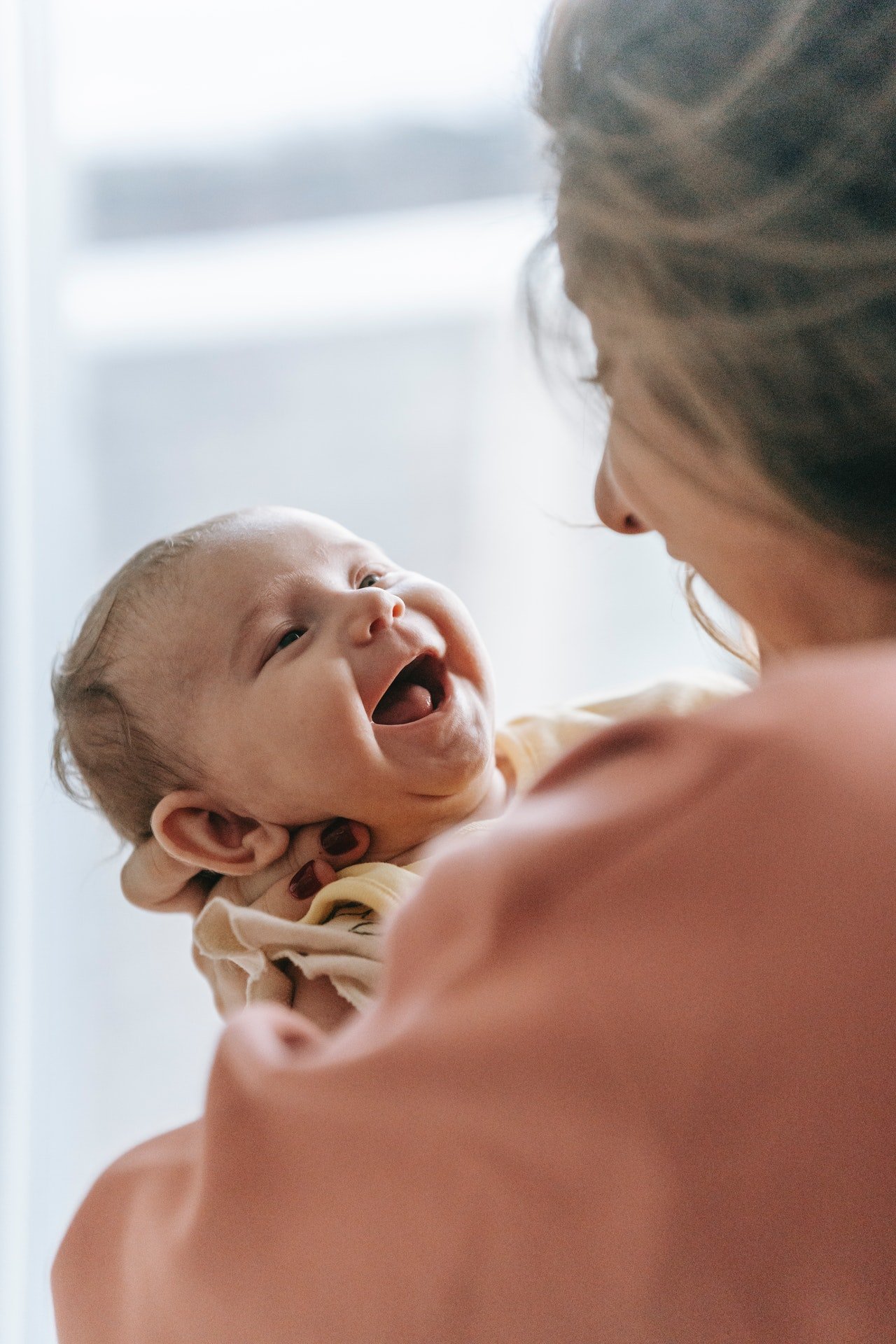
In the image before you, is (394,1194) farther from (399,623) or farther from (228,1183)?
(399,623)

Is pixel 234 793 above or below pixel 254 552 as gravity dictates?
below

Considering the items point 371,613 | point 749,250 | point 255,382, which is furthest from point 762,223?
point 255,382

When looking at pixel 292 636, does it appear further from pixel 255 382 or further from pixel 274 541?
pixel 255 382

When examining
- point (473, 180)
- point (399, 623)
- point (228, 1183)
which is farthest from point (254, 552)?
point (473, 180)

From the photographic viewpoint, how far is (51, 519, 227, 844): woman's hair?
101 centimetres

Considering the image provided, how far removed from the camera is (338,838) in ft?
3.26

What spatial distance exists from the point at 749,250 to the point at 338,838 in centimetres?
56

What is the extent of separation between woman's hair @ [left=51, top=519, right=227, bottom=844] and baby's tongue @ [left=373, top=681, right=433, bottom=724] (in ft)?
0.49

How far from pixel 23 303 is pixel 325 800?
880mm

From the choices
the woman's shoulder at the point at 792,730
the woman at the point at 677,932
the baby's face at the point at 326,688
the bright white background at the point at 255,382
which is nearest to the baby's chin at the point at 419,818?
the baby's face at the point at 326,688

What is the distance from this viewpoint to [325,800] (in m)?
0.95

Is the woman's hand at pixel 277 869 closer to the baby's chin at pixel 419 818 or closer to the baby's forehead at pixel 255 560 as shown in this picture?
the baby's chin at pixel 419 818

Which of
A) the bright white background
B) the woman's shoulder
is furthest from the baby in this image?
the bright white background

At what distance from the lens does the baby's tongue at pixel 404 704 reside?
99 cm
